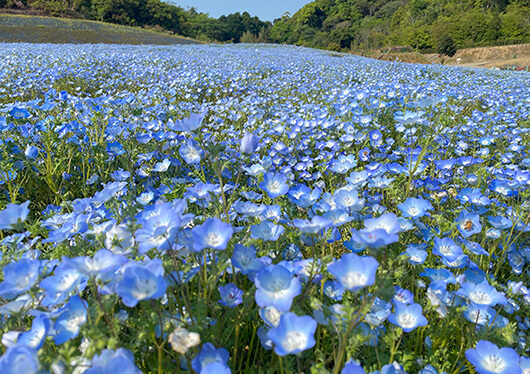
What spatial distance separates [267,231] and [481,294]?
0.81m

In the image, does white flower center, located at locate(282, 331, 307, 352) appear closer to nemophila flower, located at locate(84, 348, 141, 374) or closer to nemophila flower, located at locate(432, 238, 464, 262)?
nemophila flower, located at locate(84, 348, 141, 374)

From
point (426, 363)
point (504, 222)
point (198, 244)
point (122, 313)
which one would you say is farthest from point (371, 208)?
point (122, 313)

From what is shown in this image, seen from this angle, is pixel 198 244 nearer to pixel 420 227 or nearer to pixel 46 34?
pixel 420 227

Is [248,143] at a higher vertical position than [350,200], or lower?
higher

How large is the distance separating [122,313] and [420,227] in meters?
1.39

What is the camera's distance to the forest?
112 ft

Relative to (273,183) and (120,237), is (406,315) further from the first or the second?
(120,237)

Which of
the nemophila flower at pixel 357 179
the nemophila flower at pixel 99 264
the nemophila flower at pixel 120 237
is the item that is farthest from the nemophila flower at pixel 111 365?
the nemophila flower at pixel 357 179

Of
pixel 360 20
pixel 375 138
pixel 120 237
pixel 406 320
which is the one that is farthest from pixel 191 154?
pixel 360 20

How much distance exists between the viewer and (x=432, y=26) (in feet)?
126

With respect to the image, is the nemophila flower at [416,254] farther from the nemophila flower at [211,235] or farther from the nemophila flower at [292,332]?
the nemophila flower at [211,235]

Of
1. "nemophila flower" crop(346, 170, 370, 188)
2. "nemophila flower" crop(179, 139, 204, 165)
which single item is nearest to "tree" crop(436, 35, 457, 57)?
"nemophila flower" crop(346, 170, 370, 188)

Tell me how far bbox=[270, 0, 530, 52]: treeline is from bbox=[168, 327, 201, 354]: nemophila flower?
37.9m

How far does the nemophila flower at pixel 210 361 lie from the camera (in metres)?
0.79
